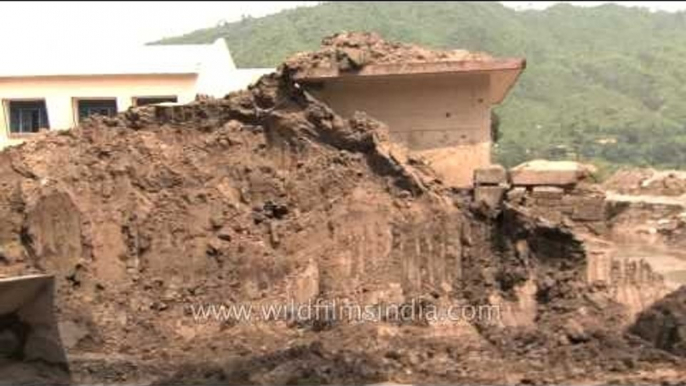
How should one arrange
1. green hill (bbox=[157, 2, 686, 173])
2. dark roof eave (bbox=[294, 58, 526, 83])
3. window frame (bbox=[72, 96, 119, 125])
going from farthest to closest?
green hill (bbox=[157, 2, 686, 173])
window frame (bbox=[72, 96, 119, 125])
dark roof eave (bbox=[294, 58, 526, 83])

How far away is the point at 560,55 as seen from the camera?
46000 millimetres

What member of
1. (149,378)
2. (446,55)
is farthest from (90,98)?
(149,378)

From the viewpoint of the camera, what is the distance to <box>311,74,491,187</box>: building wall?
12.0 meters

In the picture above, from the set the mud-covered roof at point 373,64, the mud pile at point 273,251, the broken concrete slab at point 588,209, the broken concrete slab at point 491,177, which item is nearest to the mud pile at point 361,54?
the mud-covered roof at point 373,64

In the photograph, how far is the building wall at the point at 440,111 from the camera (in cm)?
1199

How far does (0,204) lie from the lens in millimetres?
11164

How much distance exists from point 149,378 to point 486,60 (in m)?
5.63

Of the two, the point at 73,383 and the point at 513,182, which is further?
the point at 513,182

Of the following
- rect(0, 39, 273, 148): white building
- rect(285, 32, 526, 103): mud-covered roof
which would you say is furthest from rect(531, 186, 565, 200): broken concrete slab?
rect(0, 39, 273, 148): white building

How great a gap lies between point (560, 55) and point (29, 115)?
103ft

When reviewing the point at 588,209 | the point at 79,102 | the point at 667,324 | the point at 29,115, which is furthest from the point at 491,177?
the point at 29,115

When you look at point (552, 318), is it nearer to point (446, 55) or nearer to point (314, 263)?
point (314, 263)

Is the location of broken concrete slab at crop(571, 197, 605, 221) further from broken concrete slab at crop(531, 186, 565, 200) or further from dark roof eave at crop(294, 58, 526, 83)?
dark roof eave at crop(294, 58, 526, 83)

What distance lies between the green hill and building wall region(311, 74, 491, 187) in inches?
647
